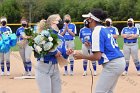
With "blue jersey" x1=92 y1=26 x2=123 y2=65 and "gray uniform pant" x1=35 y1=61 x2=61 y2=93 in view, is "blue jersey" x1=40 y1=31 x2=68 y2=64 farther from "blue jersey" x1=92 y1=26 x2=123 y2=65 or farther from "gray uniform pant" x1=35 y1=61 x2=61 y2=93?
"blue jersey" x1=92 y1=26 x2=123 y2=65

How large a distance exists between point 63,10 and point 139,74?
143 ft

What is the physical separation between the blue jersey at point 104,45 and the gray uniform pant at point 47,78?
123cm

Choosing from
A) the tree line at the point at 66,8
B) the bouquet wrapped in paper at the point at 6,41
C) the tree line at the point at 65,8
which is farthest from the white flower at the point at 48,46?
the tree line at the point at 65,8

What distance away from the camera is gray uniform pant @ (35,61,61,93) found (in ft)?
26.6

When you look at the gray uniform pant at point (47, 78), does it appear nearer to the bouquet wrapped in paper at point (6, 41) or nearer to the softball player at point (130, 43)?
the bouquet wrapped in paper at point (6, 41)

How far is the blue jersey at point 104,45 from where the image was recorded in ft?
23.9

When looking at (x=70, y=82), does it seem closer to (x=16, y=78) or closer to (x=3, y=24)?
(x=16, y=78)

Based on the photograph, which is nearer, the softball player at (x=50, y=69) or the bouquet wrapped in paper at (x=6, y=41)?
the softball player at (x=50, y=69)

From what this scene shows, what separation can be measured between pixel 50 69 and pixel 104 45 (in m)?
1.41

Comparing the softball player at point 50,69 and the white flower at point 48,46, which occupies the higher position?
the white flower at point 48,46

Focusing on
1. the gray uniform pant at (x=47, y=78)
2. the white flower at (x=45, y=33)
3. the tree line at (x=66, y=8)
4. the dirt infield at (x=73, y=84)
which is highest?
the tree line at (x=66, y=8)

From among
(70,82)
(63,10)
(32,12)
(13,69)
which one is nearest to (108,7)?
(63,10)

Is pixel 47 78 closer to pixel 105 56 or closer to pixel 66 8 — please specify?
pixel 105 56

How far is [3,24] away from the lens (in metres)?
14.9
